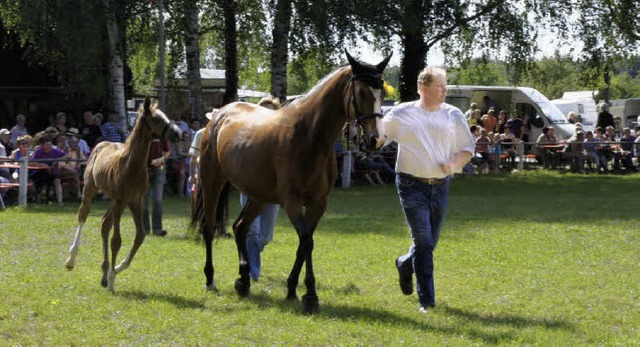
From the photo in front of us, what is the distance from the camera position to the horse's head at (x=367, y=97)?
312 inches

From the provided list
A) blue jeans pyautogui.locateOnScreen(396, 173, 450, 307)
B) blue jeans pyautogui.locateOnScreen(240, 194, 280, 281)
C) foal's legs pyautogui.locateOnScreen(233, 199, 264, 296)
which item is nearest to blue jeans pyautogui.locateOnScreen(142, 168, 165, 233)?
blue jeans pyautogui.locateOnScreen(240, 194, 280, 281)

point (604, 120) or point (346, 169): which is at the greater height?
point (604, 120)

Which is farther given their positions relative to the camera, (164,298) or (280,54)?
(280,54)

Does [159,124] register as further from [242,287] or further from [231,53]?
[231,53]

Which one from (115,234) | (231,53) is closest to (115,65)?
(231,53)

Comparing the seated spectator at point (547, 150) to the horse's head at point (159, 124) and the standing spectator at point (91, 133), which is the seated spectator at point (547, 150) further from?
the horse's head at point (159, 124)

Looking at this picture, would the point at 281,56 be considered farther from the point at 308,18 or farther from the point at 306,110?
the point at 306,110

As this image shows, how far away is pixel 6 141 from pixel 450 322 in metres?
14.6

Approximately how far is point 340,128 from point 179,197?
1338cm

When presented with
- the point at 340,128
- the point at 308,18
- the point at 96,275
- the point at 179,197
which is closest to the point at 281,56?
the point at 308,18

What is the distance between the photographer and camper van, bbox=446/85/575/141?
3356 centimetres

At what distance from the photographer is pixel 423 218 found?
816 cm

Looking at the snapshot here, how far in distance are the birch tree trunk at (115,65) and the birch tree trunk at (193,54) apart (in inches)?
70.6

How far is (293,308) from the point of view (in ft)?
28.2
